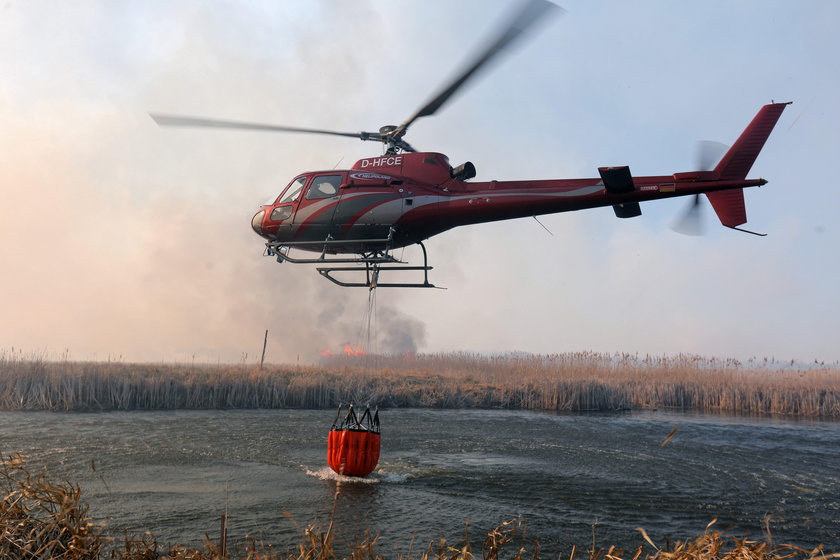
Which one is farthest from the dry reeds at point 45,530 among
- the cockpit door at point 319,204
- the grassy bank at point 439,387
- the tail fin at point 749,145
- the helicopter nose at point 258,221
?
the grassy bank at point 439,387

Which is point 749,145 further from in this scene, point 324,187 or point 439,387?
point 439,387

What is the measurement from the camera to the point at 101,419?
16984 millimetres

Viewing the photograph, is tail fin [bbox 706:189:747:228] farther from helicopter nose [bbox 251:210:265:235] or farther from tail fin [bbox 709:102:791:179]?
helicopter nose [bbox 251:210:265:235]

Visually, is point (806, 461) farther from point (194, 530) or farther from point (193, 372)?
point (193, 372)

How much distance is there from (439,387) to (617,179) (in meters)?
14.5

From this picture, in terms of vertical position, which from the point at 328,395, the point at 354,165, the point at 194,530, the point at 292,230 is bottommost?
the point at 194,530

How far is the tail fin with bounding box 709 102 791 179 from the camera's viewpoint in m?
10.8

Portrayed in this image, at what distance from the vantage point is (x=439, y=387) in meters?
23.6

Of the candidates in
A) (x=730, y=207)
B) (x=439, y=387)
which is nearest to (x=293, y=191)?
(x=730, y=207)

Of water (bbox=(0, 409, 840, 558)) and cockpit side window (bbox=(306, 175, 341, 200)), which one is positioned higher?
cockpit side window (bbox=(306, 175, 341, 200))

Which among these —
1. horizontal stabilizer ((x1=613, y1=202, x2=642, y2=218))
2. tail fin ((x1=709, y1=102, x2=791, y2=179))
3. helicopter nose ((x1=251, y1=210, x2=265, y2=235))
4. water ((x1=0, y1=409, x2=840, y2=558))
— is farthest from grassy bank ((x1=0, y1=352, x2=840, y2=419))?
tail fin ((x1=709, y1=102, x2=791, y2=179))

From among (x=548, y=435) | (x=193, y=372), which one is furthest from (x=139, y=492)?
(x=193, y=372)

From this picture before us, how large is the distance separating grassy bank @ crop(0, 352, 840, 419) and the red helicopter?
7665mm

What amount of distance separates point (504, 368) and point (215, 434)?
17219 millimetres
